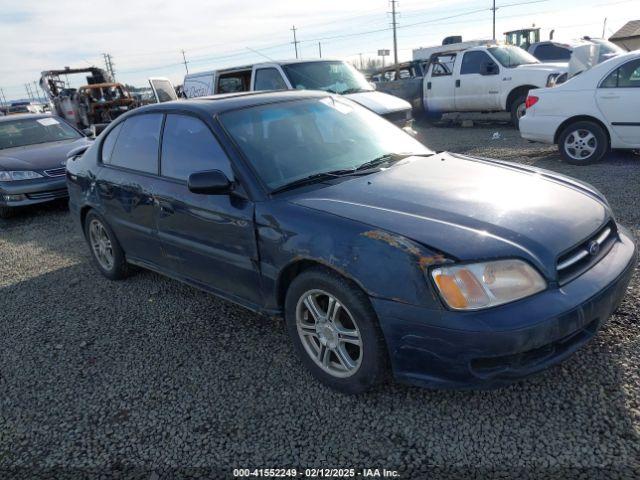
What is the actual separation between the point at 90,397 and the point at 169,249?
1.14 meters

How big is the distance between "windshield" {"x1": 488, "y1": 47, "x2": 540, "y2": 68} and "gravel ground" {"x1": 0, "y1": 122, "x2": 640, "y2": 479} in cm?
979

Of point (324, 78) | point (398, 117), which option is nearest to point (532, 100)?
point (398, 117)

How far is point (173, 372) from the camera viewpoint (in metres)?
3.13

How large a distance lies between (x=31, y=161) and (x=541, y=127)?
776cm

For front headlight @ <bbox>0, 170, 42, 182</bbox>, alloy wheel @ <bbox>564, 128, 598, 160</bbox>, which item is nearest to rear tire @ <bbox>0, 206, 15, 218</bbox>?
front headlight @ <bbox>0, 170, 42, 182</bbox>

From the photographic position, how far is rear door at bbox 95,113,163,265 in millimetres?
3750

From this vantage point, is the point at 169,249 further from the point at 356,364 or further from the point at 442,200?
the point at 442,200

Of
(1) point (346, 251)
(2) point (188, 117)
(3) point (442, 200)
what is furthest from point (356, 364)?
(2) point (188, 117)

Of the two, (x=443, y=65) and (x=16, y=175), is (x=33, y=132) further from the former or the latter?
(x=443, y=65)

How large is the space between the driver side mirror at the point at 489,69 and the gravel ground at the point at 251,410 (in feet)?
31.6

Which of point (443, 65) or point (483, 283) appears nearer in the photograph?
point (483, 283)

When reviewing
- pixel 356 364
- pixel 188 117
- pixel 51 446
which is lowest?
pixel 51 446

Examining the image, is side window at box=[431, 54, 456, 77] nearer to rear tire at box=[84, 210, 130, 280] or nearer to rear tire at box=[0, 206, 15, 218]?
rear tire at box=[0, 206, 15, 218]

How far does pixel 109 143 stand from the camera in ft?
14.4
